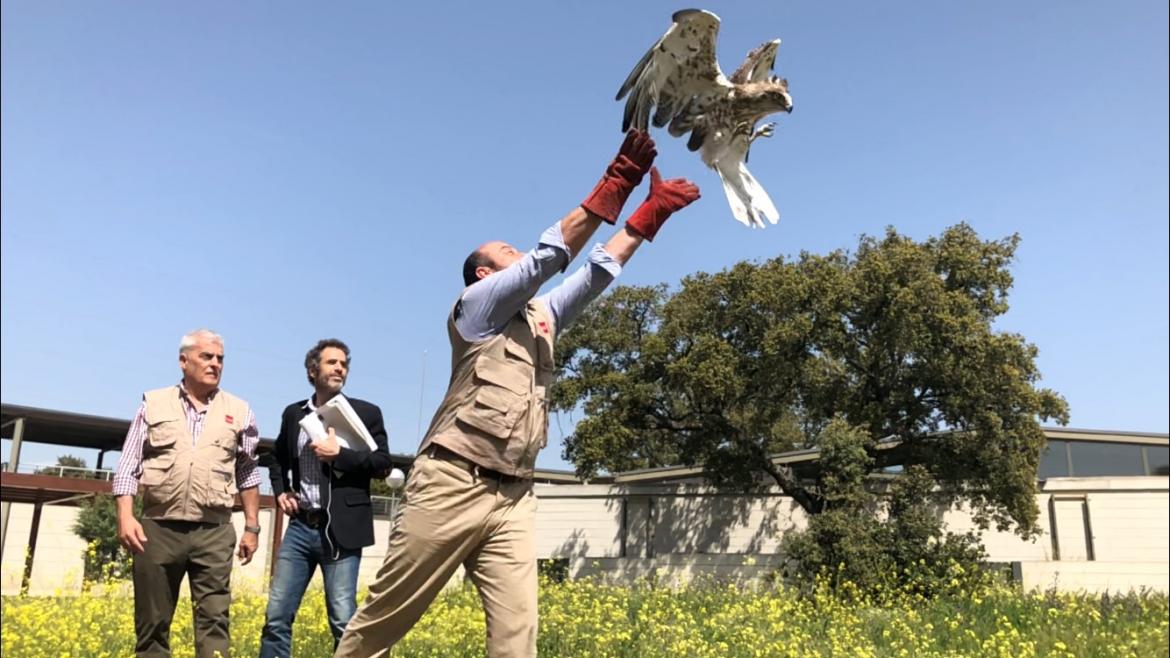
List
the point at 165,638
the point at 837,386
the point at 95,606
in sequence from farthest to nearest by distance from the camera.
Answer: the point at 837,386 < the point at 95,606 < the point at 165,638

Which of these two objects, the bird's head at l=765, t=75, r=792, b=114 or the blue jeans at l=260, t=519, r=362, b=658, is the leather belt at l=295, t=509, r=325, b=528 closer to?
the blue jeans at l=260, t=519, r=362, b=658

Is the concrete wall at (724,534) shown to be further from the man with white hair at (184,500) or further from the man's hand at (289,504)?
the man with white hair at (184,500)

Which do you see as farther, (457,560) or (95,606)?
(95,606)

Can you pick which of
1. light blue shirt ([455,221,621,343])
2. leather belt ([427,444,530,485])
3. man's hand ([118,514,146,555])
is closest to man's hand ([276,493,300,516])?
man's hand ([118,514,146,555])

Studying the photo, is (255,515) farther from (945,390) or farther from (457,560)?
(945,390)

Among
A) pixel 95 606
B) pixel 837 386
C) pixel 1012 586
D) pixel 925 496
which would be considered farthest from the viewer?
pixel 837 386

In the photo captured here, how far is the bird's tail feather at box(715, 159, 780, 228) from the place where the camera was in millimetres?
3213

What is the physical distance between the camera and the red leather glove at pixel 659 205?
2.75 m

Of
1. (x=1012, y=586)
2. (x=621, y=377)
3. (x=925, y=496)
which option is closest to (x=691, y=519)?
(x=621, y=377)

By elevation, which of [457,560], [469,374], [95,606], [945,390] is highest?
[945,390]

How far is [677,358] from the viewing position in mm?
21047

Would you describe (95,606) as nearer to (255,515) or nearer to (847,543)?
(255,515)

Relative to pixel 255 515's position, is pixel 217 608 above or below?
below

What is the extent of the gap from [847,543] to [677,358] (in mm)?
6472
